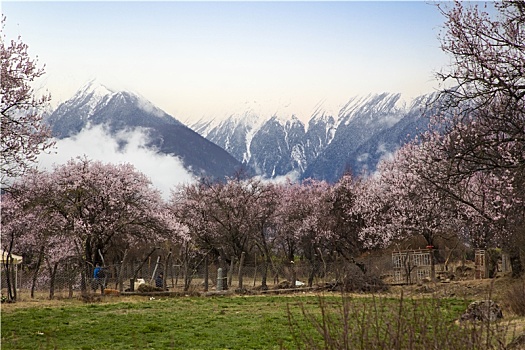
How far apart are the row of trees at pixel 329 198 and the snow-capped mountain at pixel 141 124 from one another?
107982mm

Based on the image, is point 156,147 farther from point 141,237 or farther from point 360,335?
point 360,335

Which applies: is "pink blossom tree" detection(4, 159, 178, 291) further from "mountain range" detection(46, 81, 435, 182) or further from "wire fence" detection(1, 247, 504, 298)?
"mountain range" detection(46, 81, 435, 182)

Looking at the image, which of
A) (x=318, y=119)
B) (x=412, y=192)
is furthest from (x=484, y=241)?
(x=318, y=119)

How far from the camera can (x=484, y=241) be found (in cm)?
2938

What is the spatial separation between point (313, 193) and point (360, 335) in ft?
141

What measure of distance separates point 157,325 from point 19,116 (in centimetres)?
866

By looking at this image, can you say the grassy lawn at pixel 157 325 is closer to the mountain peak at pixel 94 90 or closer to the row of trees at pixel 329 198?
the row of trees at pixel 329 198

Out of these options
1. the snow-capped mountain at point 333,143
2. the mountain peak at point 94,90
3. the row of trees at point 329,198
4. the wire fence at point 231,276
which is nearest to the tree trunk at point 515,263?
the row of trees at point 329,198

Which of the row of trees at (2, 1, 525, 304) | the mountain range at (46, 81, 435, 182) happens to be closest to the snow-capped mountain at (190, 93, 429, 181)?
the mountain range at (46, 81, 435, 182)

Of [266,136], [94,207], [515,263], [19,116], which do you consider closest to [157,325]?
[19,116]

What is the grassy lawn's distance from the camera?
12500 millimetres

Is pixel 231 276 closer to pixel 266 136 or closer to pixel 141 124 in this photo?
pixel 141 124

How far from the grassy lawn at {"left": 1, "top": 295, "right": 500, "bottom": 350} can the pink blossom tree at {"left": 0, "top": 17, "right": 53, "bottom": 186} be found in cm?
453

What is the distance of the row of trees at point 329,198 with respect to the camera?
591 inches
